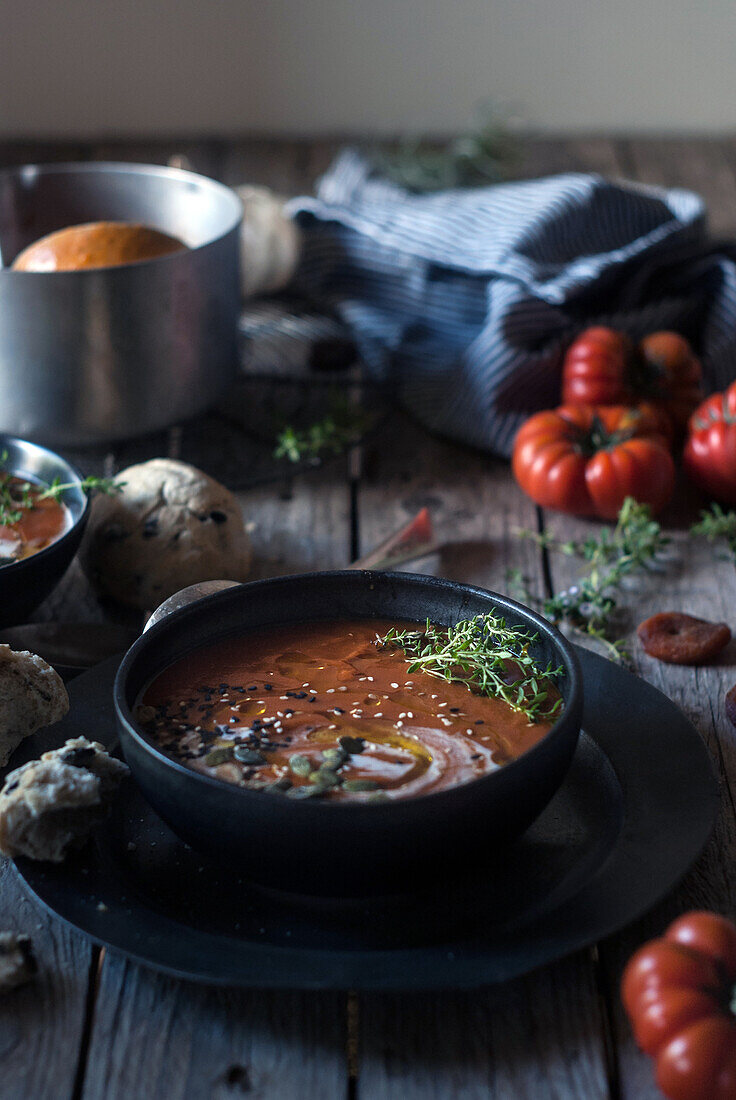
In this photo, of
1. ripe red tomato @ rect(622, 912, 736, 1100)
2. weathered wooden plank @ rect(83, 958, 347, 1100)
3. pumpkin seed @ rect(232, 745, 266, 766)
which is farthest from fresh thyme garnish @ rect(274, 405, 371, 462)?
ripe red tomato @ rect(622, 912, 736, 1100)

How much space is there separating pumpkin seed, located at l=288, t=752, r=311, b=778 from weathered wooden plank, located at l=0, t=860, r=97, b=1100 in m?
0.28

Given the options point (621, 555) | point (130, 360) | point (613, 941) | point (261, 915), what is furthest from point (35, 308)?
point (613, 941)

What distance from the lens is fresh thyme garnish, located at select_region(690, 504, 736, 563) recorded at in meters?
1.97

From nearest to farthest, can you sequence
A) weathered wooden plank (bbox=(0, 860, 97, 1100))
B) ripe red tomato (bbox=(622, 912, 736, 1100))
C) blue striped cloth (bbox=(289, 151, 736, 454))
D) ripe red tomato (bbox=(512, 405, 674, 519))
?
ripe red tomato (bbox=(622, 912, 736, 1100))
weathered wooden plank (bbox=(0, 860, 97, 1100))
ripe red tomato (bbox=(512, 405, 674, 519))
blue striped cloth (bbox=(289, 151, 736, 454))

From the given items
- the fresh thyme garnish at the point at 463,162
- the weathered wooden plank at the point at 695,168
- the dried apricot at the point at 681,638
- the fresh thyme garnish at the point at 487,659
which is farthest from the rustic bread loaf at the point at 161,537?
the weathered wooden plank at the point at 695,168

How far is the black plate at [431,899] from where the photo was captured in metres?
1.01

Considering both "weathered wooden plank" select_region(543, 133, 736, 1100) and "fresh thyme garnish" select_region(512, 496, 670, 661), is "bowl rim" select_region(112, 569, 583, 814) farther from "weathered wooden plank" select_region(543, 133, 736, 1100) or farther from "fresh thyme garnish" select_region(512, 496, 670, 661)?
"fresh thyme garnish" select_region(512, 496, 670, 661)

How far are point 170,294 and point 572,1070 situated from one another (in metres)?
1.39

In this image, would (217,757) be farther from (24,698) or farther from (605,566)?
(605,566)

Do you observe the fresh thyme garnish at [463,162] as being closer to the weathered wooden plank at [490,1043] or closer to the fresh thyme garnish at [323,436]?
the fresh thyme garnish at [323,436]

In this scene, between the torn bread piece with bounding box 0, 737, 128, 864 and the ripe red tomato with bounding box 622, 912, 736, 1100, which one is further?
the torn bread piece with bounding box 0, 737, 128, 864

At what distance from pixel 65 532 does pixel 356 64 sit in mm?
2938

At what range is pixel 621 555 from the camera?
6.44ft

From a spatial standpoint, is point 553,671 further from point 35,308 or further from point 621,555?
point 35,308
